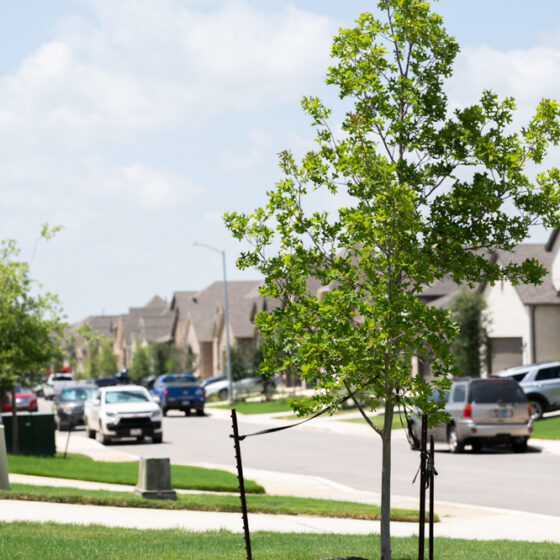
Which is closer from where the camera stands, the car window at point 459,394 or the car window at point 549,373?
the car window at point 459,394

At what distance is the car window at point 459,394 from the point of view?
2539 cm

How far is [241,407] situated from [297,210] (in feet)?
146

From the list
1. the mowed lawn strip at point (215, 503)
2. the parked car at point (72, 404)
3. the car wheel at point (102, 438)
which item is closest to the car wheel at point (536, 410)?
the car wheel at point (102, 438)

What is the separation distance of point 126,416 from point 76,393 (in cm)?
999

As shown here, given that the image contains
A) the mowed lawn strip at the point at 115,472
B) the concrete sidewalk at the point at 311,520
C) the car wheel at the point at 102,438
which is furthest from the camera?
the car wheel at the point at 102,438

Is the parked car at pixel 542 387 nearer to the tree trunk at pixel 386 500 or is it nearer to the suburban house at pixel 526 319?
the suburban house at pixel 526 319

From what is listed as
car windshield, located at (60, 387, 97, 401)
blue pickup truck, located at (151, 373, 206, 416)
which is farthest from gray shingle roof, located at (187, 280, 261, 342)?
car windshield, located at (60, 387, 97, 401)

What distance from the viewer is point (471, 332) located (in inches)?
1761

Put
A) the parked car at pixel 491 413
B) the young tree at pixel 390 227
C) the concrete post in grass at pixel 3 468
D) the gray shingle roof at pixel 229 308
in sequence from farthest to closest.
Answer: the gray shingle roof at pixel 229 308 < the parked car at pixel 491 413 < the concrete post in grass at pixel 3 468 < the young tree at pixel 390 227

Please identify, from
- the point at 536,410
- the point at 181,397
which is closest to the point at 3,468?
the point at 536,410

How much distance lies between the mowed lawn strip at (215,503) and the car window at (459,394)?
10.3 meters

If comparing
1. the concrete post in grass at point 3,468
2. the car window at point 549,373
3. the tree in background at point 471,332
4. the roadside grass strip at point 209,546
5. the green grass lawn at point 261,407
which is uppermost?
the tree in background at point 471,332

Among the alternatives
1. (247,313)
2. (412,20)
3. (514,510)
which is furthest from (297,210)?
(247,313)

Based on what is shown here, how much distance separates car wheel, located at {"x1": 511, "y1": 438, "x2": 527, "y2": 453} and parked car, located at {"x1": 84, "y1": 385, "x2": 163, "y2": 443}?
10019 millimetres
